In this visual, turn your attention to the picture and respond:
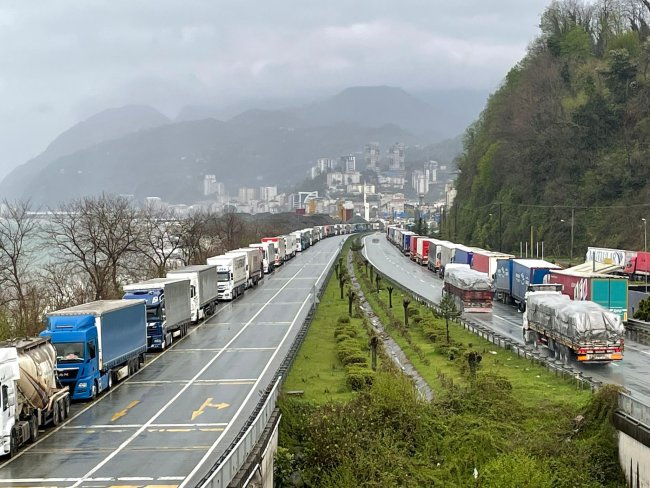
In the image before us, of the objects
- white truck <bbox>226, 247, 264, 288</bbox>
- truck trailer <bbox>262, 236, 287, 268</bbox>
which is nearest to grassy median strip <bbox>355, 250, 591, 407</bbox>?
white truck <bbox>226, 247, 264, 288</bbox>

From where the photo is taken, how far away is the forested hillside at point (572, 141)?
101 metres

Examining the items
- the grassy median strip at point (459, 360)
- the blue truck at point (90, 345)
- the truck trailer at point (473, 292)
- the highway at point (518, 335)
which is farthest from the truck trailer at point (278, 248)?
the blue truck at point (90, 345)

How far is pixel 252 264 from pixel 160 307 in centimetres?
3994

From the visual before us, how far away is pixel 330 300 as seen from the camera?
228 ft

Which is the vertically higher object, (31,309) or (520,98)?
(520,98)

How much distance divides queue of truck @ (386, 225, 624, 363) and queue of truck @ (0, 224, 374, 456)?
58.1 ft

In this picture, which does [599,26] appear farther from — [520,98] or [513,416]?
[513,416]

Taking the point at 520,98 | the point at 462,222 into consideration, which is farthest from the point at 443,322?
the point at 462,222

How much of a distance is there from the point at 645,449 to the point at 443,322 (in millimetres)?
30245

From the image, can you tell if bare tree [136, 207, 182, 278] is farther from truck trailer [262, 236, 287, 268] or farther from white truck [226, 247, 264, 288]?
truck trailer [262, 236, 287, 268]

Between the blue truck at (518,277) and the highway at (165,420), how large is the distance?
57.1 feet

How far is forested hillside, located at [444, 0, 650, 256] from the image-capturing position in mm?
101000

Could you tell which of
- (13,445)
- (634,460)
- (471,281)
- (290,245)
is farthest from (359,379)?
(290,245)

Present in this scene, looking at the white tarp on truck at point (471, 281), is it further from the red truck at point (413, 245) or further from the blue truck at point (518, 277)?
the red truck at point (413, 245)
